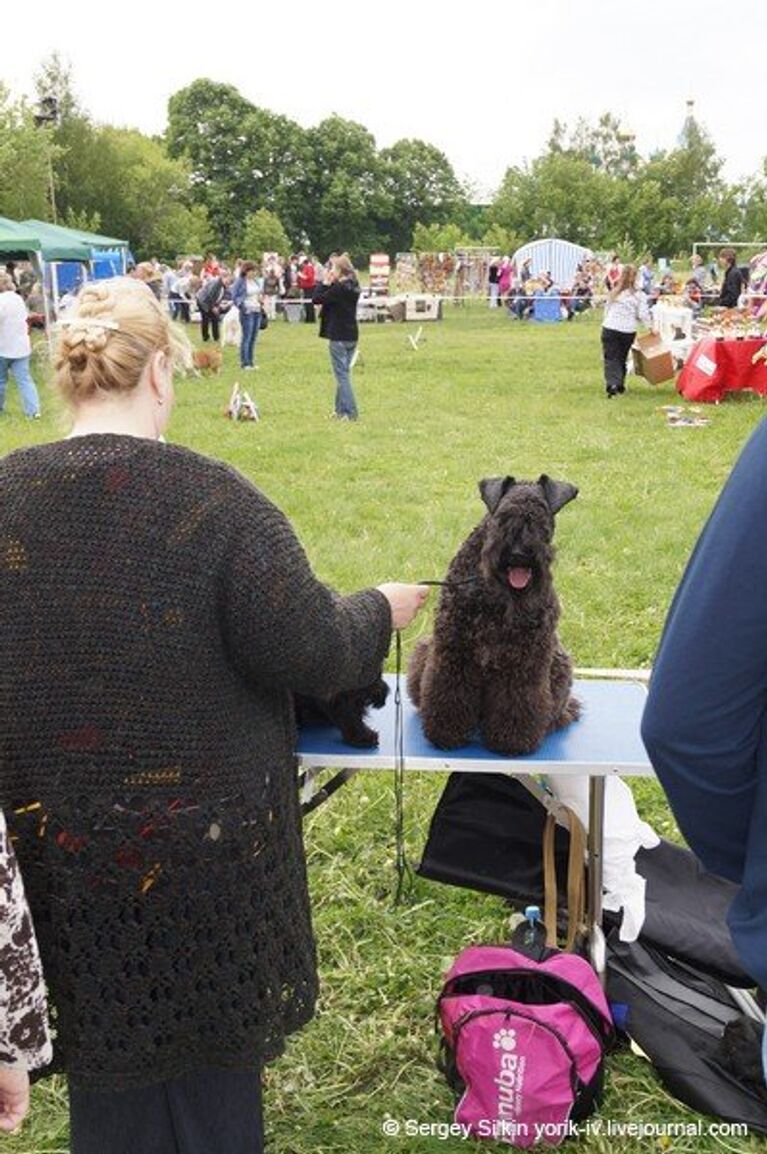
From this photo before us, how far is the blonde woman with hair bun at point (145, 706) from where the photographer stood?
1769 millimetres

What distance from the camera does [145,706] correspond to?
179 centimetres

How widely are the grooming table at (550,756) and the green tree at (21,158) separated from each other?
35.4 metres

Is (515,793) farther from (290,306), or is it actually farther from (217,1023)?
(290,306)

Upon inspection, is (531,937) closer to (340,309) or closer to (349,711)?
(349,711)

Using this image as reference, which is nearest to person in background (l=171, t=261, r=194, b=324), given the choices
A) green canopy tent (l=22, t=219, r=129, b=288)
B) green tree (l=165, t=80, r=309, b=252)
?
green canopy tent (l=22, t=219, r=129, b=288)

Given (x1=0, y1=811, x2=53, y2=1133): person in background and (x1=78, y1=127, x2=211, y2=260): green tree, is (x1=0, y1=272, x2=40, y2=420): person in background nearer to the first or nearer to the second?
(x1=0, y1=811, x2=53, y2=1133): person in background

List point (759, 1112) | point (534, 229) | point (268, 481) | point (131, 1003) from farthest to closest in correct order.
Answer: point (534, 229) < point (268, 481) < point (759, 1112) < point (131, 1003)

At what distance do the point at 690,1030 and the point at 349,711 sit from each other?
1307 mm

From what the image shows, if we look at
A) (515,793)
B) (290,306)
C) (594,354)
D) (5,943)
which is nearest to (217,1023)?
(5,943)

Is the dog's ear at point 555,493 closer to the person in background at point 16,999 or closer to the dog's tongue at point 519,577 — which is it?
the dog's tongue at point 519,577

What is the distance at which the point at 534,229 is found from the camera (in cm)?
5178

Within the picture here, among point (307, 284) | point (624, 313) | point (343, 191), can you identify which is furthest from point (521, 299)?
point (343, 191)

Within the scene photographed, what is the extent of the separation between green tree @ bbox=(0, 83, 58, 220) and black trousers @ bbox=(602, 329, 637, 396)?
26.6 m

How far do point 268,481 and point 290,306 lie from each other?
72.7ft
